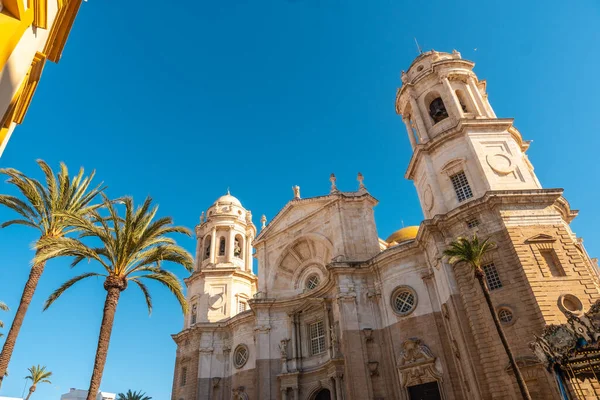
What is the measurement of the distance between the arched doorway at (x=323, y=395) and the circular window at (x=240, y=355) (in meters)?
7.25

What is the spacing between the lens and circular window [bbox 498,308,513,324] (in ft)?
59.4

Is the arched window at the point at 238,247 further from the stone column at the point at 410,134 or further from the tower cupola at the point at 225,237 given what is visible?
the stone column at the point at 410,134

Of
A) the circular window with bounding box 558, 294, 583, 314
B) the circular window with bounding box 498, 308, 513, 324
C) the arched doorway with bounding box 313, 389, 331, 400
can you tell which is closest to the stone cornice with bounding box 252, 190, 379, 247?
the arched doorway with bounding box 313, 389, 331, 400

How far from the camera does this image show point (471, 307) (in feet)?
63.4

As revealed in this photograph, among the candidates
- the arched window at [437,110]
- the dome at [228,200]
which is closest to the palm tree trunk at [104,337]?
the arched window at [437,110]

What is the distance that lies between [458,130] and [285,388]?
69.3ft

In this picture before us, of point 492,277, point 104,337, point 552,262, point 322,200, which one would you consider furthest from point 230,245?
point 552,262

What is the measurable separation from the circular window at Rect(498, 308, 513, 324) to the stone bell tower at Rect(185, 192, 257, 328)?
81.9 feet

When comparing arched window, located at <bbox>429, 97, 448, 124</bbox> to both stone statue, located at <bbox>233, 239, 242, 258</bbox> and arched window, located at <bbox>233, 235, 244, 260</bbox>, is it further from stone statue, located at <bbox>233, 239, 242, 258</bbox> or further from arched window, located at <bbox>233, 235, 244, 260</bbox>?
stone statue, located at <bbox>233, 239, 242, 258</bbox>

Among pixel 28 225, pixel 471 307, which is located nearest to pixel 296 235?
pixel 471 307

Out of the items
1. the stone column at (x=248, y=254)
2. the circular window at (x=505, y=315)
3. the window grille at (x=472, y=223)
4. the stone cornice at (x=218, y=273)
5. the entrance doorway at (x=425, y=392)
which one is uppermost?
the stone column at (x=248, y=254)

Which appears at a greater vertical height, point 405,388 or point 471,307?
point 471,307

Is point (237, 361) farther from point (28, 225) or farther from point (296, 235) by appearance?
point (28, 225)

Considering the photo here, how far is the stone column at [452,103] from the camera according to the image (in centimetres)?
2612
